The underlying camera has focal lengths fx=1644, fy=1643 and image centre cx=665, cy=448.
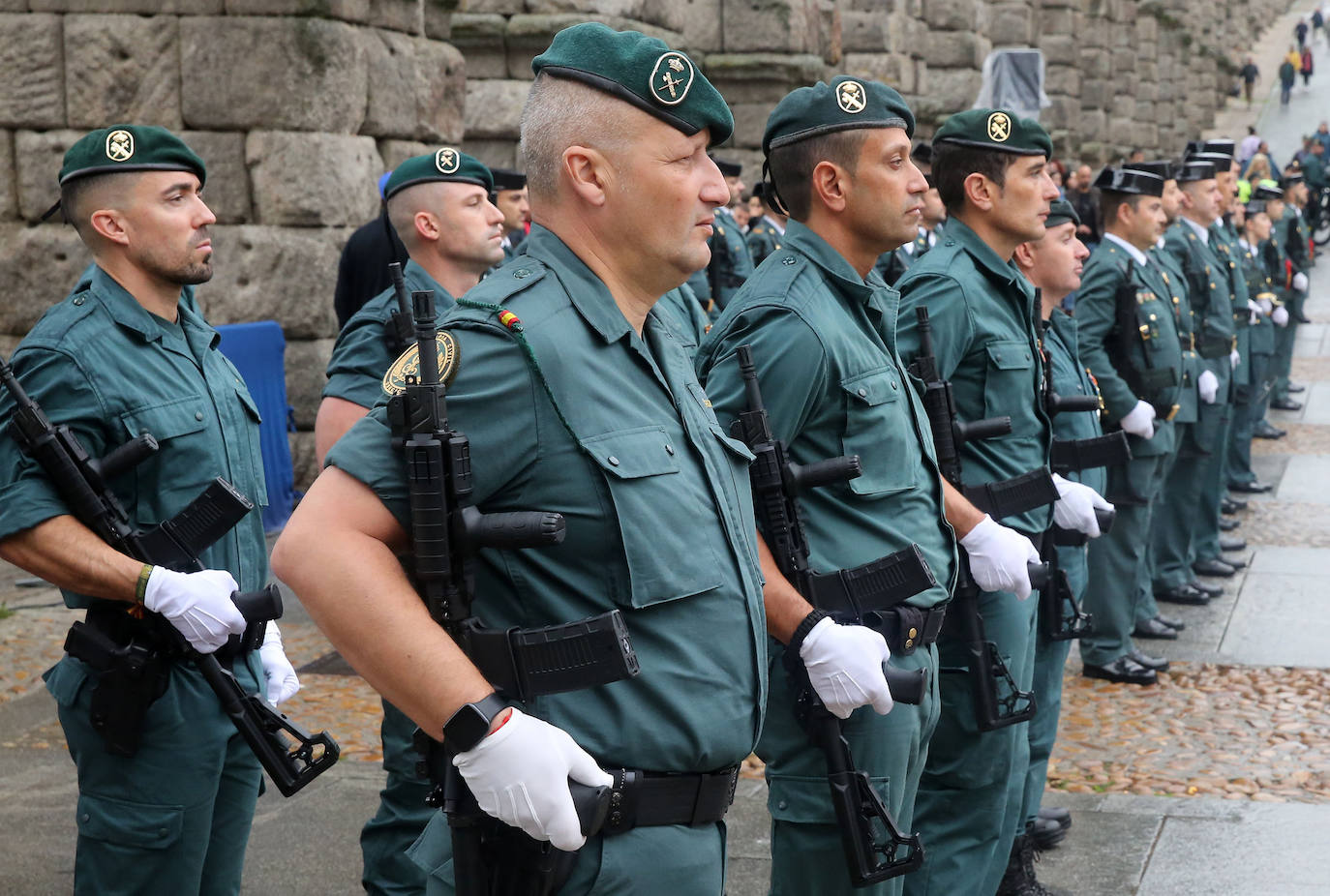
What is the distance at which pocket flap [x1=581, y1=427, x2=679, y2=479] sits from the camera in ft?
7.60

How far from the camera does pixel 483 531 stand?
7.23 feet

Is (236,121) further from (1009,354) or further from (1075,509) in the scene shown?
(1009,354)

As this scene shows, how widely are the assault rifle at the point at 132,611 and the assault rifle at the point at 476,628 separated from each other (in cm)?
109

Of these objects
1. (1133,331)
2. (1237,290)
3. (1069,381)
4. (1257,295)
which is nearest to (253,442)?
(1069,381)

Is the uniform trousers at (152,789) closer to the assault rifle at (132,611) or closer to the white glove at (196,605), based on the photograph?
the assault rifle at (132,611)

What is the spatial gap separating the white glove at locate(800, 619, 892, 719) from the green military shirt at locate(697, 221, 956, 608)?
283 mm

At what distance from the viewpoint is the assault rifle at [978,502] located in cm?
401

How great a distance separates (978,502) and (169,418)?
210cm

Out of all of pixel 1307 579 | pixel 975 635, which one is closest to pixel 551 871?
pixel 975 635

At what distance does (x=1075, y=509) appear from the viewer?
16.6 feet

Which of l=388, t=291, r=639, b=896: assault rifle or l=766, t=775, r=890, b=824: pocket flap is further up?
l=388, t=291, r=639, b=896: assault rifle

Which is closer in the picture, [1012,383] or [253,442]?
[253,442]

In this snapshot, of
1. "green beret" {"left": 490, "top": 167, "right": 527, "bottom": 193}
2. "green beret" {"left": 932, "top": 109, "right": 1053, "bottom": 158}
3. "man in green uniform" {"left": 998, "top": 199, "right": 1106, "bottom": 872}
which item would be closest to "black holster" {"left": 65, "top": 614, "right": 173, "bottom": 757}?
"man in green uniform" {"left": 998, "top": 199, "right": 1106, "bottom": 872}

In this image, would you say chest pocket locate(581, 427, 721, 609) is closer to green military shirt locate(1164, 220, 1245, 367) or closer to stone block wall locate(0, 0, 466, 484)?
stone block wall locate(0, 0, 466, 484)
